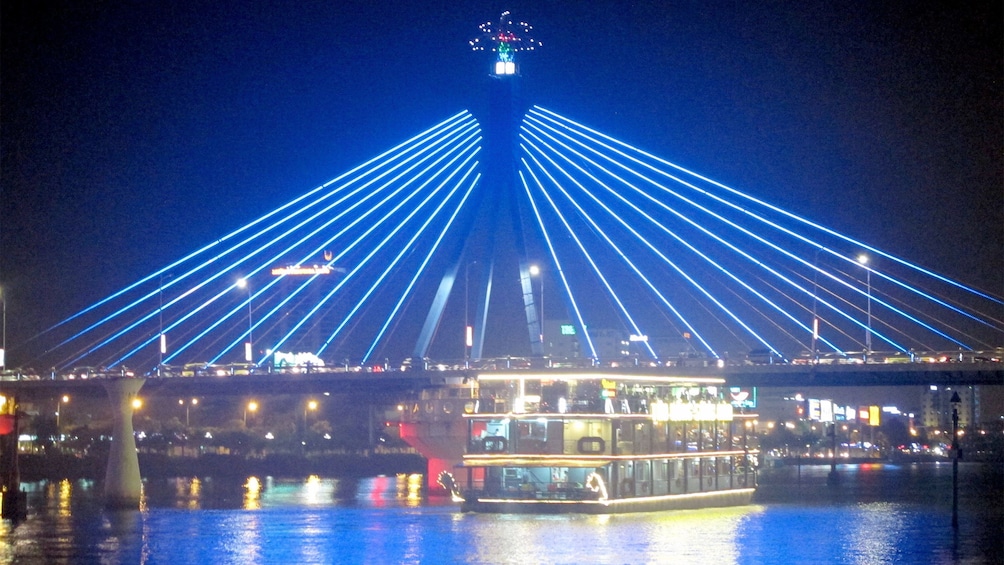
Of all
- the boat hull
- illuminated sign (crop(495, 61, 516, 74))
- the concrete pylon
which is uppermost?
illuminated sign (crop(495, 61, 516, 74))

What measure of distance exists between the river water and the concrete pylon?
0.98 m

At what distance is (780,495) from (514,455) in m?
18.9

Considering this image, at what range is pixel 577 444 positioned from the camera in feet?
141

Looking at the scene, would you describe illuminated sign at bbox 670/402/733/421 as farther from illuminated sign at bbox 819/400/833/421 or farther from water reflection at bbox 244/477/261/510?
illuminated sign at bbox 819/400/833/421

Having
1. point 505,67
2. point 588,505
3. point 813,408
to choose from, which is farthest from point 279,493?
point 813,408

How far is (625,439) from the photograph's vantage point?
144 feet

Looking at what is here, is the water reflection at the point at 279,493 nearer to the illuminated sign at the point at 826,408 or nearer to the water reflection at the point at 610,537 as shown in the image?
the water reflection at the point at 610,537

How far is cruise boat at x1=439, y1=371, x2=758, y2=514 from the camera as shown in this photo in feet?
141

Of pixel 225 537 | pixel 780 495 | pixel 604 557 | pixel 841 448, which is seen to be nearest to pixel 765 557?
pixel 604 557

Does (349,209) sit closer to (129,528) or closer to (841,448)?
(129,528)

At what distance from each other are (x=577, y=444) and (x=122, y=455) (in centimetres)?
1870

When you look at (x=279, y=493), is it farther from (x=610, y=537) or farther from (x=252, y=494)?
(x=610, y=537)

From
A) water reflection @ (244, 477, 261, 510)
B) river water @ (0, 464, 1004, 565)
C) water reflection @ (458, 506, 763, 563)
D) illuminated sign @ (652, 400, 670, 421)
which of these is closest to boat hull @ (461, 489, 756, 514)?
water reflection @ (458, 506, 763, 563)

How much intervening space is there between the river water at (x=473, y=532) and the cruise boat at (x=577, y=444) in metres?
0.94
